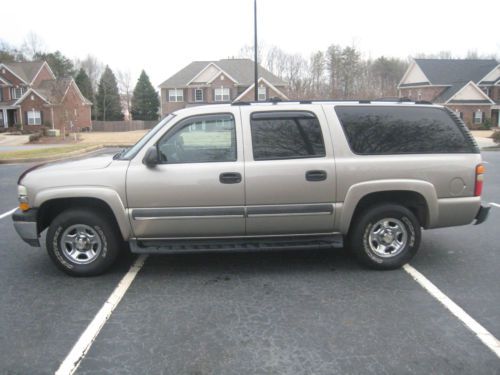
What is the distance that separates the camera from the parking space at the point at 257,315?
10.4ft

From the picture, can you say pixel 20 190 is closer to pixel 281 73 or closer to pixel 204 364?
pixel 204 364

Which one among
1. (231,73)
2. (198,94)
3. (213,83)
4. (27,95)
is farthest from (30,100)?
(231,73)

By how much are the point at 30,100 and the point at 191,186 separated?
53.1 metres

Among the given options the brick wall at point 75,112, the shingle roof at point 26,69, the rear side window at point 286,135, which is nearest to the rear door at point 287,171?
the rear side window at point 286,135

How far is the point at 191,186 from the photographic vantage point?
4578 mm

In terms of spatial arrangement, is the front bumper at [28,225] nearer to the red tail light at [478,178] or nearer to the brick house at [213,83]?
the red tail light at [478,178]

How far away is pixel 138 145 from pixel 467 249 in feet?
14.4

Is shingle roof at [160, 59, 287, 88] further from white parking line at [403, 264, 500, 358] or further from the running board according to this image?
white parking line at [403, 264, 500, 358]

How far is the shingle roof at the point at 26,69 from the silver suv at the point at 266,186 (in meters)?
55.9

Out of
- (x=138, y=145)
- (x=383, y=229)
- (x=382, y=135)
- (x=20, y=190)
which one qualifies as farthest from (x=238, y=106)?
(x=20, y=190)

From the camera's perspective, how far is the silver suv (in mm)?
4602

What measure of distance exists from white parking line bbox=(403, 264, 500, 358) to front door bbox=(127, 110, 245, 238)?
6.46 ft

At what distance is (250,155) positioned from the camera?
4.67 m

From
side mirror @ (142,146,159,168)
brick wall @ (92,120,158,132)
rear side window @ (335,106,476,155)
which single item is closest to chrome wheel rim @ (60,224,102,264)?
side mirror @ (142,146,159,168)
